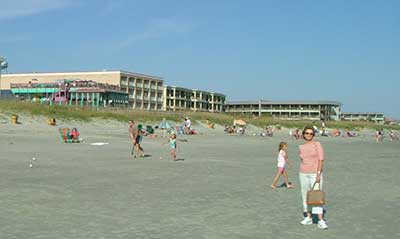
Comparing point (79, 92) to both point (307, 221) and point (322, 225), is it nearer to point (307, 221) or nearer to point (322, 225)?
point (307, 221)

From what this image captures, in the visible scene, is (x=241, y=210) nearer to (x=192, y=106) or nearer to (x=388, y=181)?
(x=388, y=181)

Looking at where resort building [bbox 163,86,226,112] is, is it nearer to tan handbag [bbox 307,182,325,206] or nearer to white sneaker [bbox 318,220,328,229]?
tan handbag [bbox 307,182,325,206]

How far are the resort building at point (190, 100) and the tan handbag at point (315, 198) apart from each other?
372ft

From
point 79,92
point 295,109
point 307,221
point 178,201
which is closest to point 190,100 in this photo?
point 295,109

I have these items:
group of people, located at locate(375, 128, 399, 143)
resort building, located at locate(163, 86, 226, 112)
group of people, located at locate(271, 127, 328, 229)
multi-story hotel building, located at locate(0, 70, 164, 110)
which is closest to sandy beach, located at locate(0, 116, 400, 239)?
group of people, located at locate(271, 127, 328, 229)

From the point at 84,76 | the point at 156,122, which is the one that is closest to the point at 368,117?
the point at 84,76

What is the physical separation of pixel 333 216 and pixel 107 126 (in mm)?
40891

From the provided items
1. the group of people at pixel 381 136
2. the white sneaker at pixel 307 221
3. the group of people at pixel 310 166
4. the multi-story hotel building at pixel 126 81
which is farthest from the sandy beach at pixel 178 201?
the multi-story hotel building at pixel 126 81

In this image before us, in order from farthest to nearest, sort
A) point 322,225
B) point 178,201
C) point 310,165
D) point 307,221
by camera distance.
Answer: point 178,201, point 310,165, point 307,221, point 322,225

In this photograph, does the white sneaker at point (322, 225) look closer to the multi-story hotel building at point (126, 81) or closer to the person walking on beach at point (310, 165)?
the person walking on beach at point (310, 165)

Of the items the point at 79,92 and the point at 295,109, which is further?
the point at 295,109

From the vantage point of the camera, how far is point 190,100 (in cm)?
13962

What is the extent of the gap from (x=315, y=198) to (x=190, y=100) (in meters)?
132

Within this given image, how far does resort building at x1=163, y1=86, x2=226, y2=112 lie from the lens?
130250 millimetres
